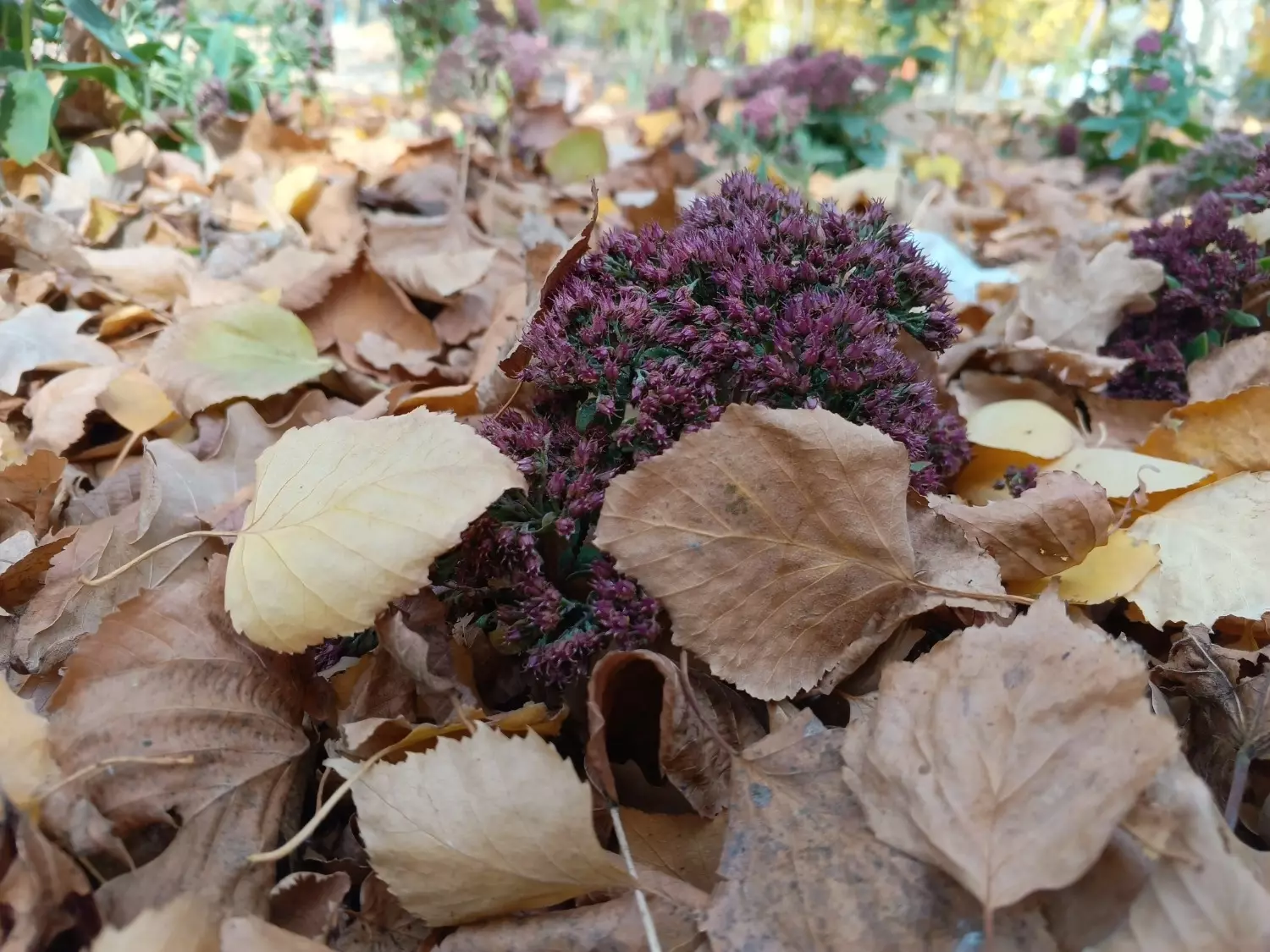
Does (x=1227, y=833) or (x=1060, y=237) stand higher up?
(x=1227, y=833)

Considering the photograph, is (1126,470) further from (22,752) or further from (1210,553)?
(22,752)

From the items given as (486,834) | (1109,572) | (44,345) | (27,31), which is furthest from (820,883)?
(27,31)

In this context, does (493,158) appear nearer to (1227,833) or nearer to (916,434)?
(916,434)

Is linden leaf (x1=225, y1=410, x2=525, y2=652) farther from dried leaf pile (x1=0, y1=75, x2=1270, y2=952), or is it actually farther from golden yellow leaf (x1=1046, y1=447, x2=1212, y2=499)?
golden yellow leaf (x1=1046, y1=447, x2=1212, y2=499)

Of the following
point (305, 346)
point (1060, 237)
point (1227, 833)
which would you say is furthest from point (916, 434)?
point (1060, 237)

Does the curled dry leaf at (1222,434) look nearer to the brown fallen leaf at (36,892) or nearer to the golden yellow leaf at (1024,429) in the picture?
the golden yellow leaf at (1024,429)

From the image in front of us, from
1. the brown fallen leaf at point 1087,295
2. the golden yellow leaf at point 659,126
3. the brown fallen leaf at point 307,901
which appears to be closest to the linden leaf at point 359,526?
the brown fallen leaf at point 307,901
